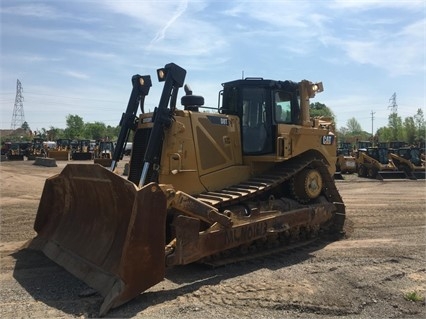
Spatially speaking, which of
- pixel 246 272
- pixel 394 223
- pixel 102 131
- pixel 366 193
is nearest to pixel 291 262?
pixel 246 272

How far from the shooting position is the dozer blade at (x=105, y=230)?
16.1 feet

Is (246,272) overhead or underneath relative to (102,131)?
underneath

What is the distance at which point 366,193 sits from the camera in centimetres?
1636

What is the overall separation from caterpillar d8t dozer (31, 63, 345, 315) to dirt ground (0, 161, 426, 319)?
27 centimetres

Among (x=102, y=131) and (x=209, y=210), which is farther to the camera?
(x=102, y=131)

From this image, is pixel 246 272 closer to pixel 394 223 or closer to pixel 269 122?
pixel 269 122

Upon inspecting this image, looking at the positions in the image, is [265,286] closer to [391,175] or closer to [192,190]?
[192,190]

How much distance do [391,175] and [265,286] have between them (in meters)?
20.7

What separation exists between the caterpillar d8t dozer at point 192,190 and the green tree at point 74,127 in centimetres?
10671

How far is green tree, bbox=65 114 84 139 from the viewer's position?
110625mm

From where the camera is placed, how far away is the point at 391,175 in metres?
24.0

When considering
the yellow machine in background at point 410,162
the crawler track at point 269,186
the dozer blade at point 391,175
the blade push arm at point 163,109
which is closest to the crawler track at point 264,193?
the crawler track at point 269,186

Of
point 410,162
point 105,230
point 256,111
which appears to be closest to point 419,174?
point 410,162

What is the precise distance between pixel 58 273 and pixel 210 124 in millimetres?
3265
